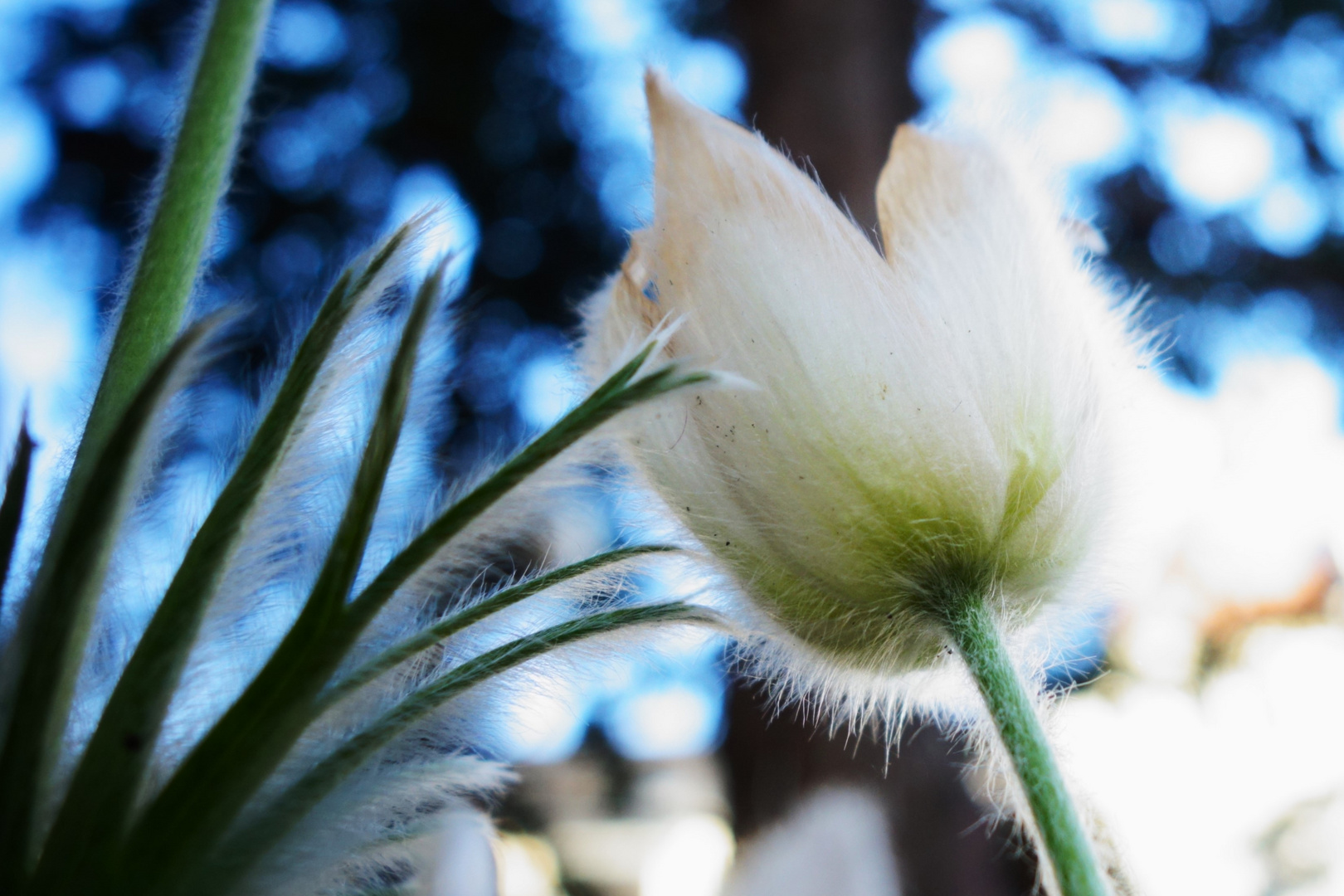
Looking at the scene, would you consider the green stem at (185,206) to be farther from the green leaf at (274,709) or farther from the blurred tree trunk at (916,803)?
the blurred tree trunk at (916,803)

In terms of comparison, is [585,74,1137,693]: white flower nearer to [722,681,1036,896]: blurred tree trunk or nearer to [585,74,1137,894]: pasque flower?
[585,74,1137,894]: pasque flower

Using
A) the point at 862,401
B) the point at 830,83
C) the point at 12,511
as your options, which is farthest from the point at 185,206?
the point at 830,83

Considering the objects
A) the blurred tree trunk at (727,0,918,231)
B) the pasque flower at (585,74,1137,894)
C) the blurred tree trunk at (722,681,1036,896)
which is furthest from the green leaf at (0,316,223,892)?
the blurred tree trunk at (727,0,918,231)

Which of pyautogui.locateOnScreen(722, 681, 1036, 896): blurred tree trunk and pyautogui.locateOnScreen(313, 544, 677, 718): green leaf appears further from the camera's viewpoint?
pyautogui.locateOnScreen(722, 681, 1036, 896): blurred tree trunk

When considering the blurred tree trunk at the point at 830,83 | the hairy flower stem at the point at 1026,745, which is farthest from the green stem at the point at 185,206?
the blurred tree trunk at the point at 830,83

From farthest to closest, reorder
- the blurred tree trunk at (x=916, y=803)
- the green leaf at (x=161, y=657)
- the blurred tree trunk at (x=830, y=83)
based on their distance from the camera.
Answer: the blurred tree trunk at (x=830, y=83)
the blurred tree trunk at (x=916, y=803)
the green leaf at (x=161, y=657)

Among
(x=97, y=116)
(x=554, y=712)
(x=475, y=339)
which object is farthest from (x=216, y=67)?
(x=97, y=116)

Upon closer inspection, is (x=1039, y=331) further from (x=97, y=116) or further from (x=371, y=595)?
(x=97, y=116)
